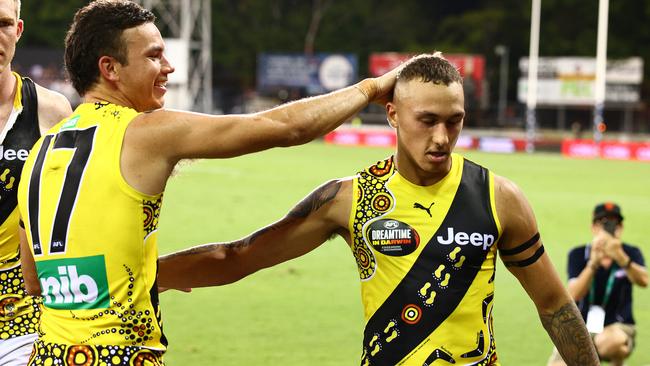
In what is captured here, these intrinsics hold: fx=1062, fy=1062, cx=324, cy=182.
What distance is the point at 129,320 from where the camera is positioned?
3281mm

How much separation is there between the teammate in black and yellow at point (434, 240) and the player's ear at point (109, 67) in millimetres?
1082

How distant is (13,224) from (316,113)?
146cm

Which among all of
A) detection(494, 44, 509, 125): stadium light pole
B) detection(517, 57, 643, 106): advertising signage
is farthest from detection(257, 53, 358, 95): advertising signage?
detection(494, 44, 509, 125): stadium light pole

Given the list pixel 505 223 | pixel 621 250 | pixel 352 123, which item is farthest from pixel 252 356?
pixel 352 123

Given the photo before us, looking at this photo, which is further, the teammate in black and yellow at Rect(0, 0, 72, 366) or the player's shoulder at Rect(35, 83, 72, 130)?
the player's shoulder at Rect(35, 83, 72, 130)

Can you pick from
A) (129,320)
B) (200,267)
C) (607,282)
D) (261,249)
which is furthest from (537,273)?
(607,282)

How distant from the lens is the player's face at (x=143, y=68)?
343 cm

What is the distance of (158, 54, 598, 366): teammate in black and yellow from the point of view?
390 cm

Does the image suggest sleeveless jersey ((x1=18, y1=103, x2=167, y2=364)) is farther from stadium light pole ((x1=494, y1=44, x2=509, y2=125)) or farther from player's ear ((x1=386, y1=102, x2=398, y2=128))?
stadium light pole ((x1=494, y1=44, x2=509, y2=125))

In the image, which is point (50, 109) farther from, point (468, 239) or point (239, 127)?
point (468, 239)

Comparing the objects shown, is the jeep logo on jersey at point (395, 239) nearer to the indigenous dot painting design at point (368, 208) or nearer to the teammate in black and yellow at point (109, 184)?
the indigenous dot painting design at point (368, 208)

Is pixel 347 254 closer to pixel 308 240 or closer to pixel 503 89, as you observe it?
pixel 308 240

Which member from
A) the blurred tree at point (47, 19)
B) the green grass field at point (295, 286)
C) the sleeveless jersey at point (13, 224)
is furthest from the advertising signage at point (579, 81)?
the sleeveless jersey at point (13, 224)

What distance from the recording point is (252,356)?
8469mm
